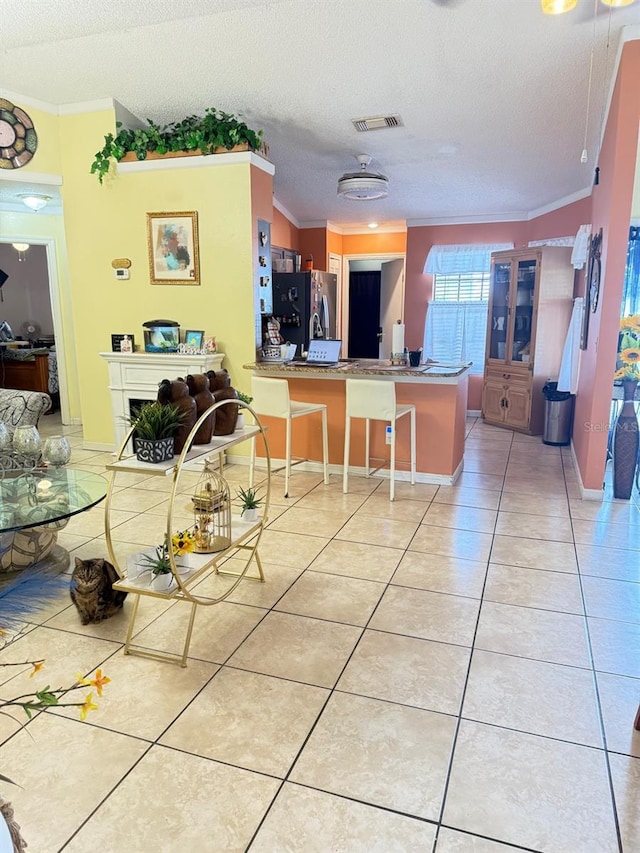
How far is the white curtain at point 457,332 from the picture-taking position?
7.21m

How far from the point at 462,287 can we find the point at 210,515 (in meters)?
5.76

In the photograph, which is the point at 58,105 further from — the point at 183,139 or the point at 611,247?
the point at 611,247

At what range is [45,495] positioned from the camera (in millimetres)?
2617

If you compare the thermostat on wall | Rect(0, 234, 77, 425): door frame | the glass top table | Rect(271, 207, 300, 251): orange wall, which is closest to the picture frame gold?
the thermostat on wall

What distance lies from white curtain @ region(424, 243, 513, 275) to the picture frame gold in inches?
139

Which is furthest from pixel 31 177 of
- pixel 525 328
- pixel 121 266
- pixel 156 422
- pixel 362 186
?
pixel 525 328

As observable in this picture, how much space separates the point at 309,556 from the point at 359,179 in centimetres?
319

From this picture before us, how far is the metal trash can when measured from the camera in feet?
18.4

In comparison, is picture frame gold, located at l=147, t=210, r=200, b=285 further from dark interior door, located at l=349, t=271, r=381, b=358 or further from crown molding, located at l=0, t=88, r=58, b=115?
dark interior door, located at l=349, t=271, r=381, b=358

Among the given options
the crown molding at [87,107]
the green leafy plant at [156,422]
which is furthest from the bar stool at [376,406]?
the crown molding at [87,107]

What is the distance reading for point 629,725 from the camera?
1866 mm

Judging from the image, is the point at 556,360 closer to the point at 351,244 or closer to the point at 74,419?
the point at 351,244

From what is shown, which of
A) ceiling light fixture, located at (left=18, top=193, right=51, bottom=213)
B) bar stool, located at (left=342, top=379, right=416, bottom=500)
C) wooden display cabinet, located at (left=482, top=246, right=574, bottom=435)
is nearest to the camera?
bar stool, located at (left=342, top=379, right=416, bottom=500)

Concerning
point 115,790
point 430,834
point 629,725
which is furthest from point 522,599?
point 115,790
